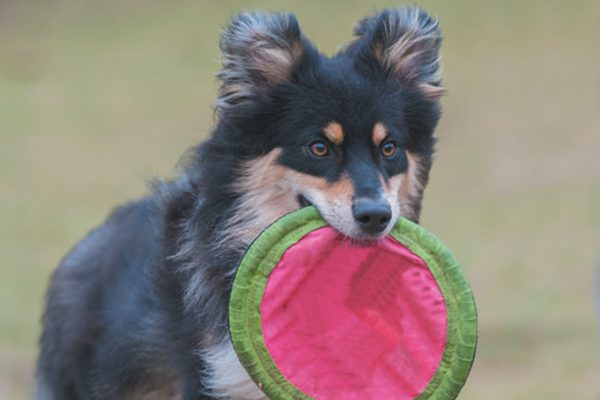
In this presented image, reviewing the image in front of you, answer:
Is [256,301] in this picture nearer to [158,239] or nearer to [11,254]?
[158,239]

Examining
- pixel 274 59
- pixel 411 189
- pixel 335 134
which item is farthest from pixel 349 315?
pixel 274 59

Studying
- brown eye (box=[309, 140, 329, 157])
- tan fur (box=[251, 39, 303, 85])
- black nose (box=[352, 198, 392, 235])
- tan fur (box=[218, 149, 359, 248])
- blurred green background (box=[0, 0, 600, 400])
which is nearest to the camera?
black nose (box=[352, 198, 392, 235])

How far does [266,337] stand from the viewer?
243 inches

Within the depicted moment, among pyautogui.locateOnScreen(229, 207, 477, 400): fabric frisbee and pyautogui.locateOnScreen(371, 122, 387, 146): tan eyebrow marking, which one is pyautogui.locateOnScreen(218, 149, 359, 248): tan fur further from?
pyautogui.locateOnScreen(371, 122, 387, 146): tan eyebrow marking

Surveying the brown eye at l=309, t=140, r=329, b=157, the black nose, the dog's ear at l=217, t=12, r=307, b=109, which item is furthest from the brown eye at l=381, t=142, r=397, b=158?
the dog's ear at l=217, t=12, r=307, b=109

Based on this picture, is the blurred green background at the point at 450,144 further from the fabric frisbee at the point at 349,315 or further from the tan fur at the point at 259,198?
the fabric frisbee at the point at 349,315

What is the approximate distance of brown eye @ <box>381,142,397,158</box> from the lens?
638cm

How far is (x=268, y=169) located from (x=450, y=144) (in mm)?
15745

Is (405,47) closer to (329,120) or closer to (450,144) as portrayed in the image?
(329,120)

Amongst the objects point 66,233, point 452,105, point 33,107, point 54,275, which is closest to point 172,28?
point 33,107

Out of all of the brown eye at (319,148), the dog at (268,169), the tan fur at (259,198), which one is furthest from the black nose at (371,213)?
the tan fur at (259,198)

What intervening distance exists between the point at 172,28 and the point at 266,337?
24381mm

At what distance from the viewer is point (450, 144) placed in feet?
72.0

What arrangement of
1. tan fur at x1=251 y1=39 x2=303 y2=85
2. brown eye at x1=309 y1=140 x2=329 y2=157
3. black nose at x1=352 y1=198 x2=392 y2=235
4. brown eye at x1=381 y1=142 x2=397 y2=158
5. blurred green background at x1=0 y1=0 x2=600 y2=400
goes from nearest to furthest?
black nose at x1=352 y1=198 x2=392 y2=235, brown eye at x1=309 y1=140 x2=329 y2=157, brown eye at x1=381 y1=142 x2=397 y2=158, tan fur at x1=251 y1=39 x2=303 y2=85, blurred green background at x1=0 y1=0 x2=600 y2=400
